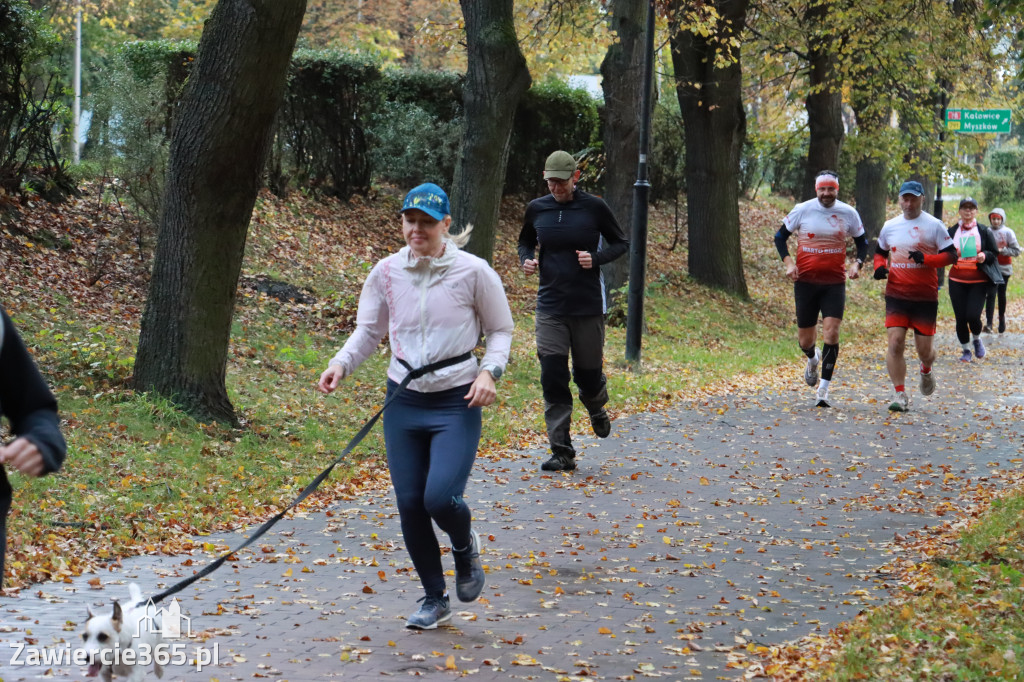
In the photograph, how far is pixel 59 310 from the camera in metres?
13.3

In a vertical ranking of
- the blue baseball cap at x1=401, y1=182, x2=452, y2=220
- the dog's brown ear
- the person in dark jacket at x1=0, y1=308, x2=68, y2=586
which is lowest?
the dog's brown ear

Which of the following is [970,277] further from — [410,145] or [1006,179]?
[1006,179]

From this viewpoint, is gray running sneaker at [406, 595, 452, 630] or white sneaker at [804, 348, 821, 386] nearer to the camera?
gray running sneaker at [406, 595, 452, 630]

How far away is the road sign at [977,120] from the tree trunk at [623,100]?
11.4m

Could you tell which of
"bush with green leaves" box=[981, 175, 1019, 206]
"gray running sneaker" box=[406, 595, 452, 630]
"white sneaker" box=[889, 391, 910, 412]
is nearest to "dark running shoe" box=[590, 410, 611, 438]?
"white sneaker" box=[889, 391, 910, 412]

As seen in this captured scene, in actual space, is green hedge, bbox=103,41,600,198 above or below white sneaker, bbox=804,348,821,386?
above

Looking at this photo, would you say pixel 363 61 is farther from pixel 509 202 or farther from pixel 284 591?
pixel 284 591

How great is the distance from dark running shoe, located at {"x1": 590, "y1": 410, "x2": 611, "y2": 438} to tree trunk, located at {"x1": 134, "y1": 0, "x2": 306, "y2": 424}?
3.17 meters

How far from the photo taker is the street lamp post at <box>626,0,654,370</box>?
54.1 feet

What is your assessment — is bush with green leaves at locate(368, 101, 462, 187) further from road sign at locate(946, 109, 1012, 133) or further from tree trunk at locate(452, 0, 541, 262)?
road sign at locate(946, 109, 1012, 133)

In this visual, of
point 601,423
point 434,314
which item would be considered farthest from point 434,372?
point 601,423

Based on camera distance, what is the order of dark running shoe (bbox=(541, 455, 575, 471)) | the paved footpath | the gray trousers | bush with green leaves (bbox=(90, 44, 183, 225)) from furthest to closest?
bush with green leaves (bbox=(90, 44, 183, 225)), dark running shoe (bbox=(541, 455, 575, 471)), the gray trousers, the paved footpath

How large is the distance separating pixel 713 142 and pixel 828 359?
9.77m

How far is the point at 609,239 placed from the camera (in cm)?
1005
